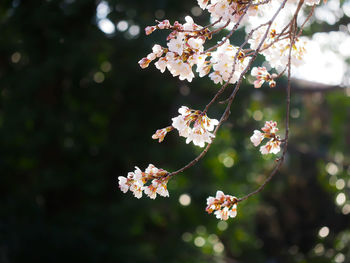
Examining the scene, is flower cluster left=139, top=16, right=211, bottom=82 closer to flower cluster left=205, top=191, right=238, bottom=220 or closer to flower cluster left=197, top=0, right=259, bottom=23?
flower cluster left=197, top=0, right=259, bottom=23

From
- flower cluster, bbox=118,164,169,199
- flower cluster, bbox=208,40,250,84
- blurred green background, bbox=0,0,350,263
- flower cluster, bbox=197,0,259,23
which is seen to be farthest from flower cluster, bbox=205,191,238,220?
blurred green background, bbox=0,0,350,263

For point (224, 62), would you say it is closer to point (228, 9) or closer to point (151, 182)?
point (228, 9)

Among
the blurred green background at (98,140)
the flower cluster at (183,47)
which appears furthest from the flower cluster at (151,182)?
the blurred green background at (98,140)

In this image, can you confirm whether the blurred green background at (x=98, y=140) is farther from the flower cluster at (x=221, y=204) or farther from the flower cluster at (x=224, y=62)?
the flower cluster at (x=221, y=204)

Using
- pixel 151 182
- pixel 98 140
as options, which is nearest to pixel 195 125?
pixel 151 182

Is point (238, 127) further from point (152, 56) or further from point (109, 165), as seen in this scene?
point (152, 56)
